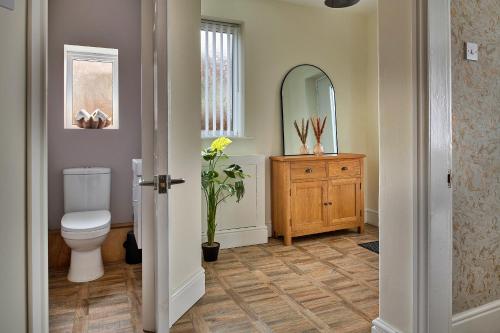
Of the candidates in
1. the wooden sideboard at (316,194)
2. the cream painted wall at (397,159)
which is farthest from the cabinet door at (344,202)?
the cream painted wall at (397,159)

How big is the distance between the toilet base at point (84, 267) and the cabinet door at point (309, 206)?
183cm

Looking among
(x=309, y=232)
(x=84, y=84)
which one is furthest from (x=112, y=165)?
(x=309, y=232)

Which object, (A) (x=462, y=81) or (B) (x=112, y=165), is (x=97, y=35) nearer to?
(B) (x=112, y=165)

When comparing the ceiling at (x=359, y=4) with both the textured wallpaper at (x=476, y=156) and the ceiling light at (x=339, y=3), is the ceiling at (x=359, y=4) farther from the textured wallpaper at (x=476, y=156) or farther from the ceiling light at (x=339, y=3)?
the textured wallpaper at (x=476, y=156)

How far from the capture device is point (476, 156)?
170 centimetres

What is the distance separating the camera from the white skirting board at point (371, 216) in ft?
14.0

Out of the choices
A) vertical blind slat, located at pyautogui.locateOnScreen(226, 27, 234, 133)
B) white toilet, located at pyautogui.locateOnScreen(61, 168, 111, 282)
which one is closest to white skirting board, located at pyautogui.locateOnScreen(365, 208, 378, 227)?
vertical blind slat, located at pyautogui.locateOnScreen(226, 27, 234, 133)

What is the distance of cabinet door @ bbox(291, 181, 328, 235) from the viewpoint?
3.51 metres

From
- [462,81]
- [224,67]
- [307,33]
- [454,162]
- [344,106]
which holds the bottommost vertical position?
[454,162]

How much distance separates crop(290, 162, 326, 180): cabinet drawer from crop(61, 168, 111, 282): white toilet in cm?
175

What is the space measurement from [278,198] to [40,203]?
9.12ft

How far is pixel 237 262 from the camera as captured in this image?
119 inches

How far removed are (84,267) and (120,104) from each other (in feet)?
4.88

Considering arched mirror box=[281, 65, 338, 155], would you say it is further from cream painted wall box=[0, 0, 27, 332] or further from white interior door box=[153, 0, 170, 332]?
cream painted wall box=[0, 0, 27, 332]
